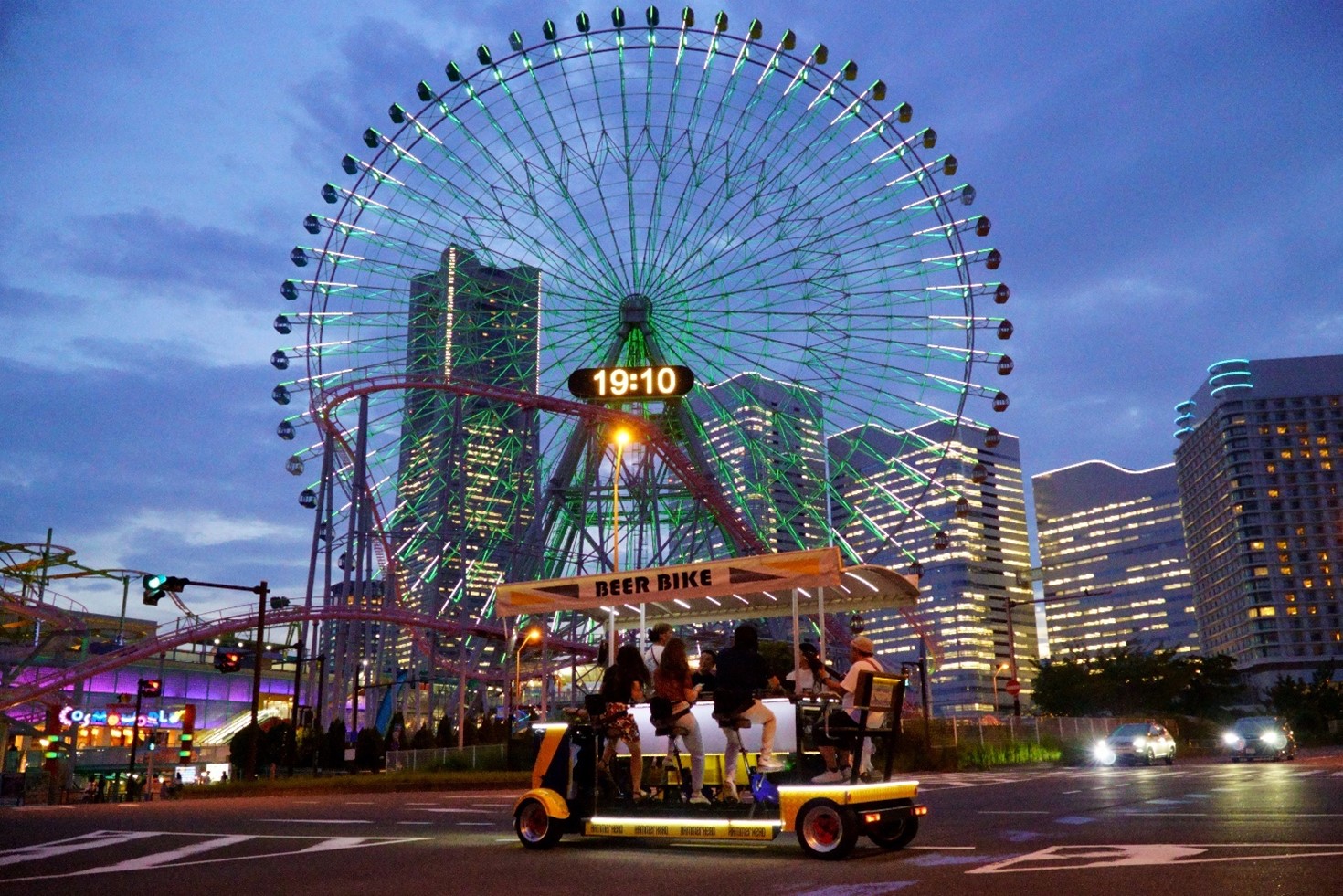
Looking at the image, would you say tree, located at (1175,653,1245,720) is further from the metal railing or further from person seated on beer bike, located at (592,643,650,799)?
person seated on beer bike, located at (592,643,650,799)

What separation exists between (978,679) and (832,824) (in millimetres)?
200029

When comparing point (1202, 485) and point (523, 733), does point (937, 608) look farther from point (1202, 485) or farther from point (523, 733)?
point (523, 733)

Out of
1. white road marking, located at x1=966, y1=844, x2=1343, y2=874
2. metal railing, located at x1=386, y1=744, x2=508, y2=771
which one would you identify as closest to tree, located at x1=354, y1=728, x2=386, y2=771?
metal railing, located at x1=386, y1=744, x2=508, y2=771

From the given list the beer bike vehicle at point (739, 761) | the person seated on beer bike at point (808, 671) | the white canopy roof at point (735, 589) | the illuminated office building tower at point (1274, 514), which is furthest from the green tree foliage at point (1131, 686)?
the illuminated office building tower at point (1274, 514)

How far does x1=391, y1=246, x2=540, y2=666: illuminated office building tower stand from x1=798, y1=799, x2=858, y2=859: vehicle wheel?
30108 millimetres

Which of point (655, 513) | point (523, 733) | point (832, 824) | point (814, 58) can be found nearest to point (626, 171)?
point (814, 58)

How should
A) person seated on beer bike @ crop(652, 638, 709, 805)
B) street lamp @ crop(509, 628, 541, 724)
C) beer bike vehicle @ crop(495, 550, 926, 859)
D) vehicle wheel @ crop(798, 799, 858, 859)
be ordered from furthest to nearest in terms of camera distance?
street lamp @ crop(509, 628, 541, 724), person seated on beer bike @ crop(652, 638, 709, 805), beer bike vehicle @ crop(495, 550, 926, 859), vehicle wheel @ crop(798, 799, 858, 859)

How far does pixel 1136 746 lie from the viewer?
113 ft

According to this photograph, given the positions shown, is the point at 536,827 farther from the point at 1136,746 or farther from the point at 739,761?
the point at 1136,746

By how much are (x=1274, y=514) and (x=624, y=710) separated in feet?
535

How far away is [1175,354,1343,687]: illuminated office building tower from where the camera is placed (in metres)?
144

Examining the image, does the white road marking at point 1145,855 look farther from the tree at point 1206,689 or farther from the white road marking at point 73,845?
the tree at point 1206,689

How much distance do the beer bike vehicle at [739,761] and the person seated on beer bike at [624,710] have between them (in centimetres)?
9

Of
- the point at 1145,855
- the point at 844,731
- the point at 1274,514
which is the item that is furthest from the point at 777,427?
the point at 1274,514
